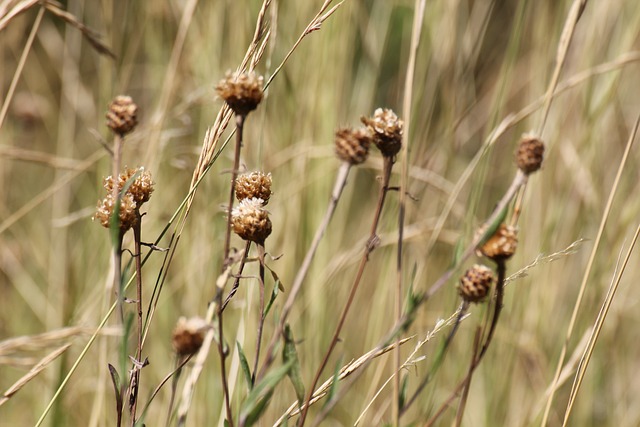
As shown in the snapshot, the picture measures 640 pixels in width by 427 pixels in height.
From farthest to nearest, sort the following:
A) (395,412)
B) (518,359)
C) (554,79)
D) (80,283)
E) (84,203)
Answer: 1. (84,203)
2. (80,283)
3. (518,359)
4. (554,79)
5. (395,412)

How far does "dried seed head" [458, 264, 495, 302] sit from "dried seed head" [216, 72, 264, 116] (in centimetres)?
22

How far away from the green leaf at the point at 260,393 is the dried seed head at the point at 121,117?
0.28m

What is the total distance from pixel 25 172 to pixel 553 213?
5.85 feet

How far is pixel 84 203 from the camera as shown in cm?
194

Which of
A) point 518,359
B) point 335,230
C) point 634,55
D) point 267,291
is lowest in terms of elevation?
point 518,359

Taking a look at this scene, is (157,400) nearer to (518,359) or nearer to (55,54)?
(518,359)

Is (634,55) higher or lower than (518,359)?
higher

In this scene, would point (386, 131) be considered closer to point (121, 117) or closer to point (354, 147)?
point (354, 147)

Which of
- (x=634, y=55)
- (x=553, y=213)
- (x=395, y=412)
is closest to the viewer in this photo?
(x=395, y=412)

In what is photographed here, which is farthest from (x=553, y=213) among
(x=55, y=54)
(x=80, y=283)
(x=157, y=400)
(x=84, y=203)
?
(x=55, y=54)

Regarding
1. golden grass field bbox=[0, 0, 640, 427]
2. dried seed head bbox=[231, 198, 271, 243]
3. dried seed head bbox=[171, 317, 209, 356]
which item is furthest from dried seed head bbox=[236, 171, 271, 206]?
golden grass field bbox=[0, 0, 640, 427]

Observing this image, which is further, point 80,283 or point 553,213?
point 80,283

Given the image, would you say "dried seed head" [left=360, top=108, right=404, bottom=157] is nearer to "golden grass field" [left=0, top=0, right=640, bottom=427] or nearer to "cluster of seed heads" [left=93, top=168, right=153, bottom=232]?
"cluster of seed heads" [left=93, top=168, right=153, bottom=232]

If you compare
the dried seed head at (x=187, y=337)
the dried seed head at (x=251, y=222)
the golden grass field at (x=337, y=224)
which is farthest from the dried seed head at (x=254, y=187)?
the golden grass field at (x=337, y=224)
